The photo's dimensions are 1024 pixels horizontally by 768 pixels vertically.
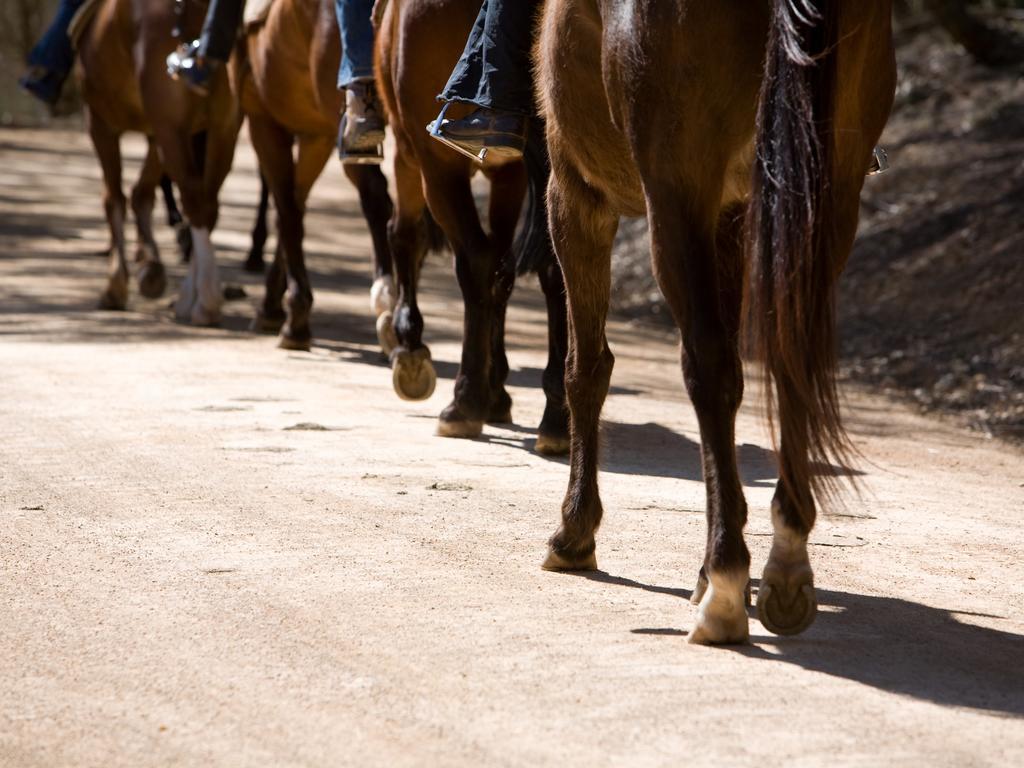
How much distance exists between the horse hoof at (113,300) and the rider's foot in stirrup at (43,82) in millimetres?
1916

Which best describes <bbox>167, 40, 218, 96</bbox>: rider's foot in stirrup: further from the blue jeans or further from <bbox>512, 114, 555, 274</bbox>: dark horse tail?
<bbox>512, 114, 555, 274</bbox>: dark horse tail

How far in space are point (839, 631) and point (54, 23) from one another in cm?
1029

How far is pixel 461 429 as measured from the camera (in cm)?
717

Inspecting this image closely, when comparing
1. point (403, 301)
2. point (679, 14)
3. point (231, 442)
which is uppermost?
point (679, 14)

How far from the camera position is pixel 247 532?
17.1ft

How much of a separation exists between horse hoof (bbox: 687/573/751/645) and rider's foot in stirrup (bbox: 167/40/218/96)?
23.2ft

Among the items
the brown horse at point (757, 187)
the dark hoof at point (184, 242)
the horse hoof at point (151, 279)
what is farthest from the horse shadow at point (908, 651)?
the dark hoof at point (184, 242)

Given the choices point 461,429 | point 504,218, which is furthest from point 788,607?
point 504,218

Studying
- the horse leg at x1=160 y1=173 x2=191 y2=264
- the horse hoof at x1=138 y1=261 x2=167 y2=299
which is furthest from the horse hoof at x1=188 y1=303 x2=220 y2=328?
the horse leg at x1=160 y1=173 x2=191 y2=264

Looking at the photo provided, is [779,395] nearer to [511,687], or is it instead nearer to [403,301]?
[511,687]

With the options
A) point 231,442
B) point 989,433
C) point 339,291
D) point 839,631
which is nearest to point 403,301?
point 231,442

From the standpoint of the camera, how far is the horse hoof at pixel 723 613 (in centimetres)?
392

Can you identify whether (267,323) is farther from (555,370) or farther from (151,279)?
(555,370)

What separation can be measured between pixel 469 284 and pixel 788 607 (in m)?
3.45
